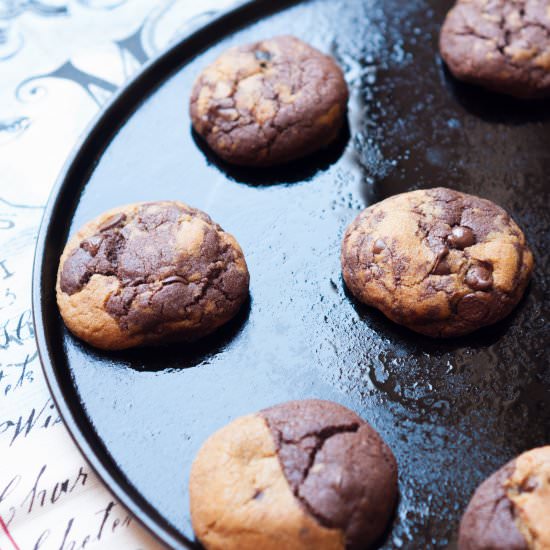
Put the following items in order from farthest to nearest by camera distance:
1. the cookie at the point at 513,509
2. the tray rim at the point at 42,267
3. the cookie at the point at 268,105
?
the cookie at the point at 268,105 → the tray rim at the point at 42,267 → the cookie at the point at 513,509

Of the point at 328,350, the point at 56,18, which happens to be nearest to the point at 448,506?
the point at 328,350

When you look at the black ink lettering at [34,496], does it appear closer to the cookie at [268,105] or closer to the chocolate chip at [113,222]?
the chocolate chip at [113,222]

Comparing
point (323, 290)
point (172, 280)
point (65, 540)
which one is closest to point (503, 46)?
point (323, 290)

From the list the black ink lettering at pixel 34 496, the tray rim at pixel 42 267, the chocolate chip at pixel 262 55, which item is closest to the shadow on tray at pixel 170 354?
the tray rim at pixel 42 267

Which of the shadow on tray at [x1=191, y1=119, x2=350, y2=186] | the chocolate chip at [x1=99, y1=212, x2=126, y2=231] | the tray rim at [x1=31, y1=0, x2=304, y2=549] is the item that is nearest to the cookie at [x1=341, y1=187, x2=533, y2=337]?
the shadow on tray at [x1=191, y1=119, x2=350, y2=186]

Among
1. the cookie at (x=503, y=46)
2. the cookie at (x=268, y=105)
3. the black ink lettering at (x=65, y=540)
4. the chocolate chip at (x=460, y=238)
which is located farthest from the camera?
the cookie at (x=503, y=46)

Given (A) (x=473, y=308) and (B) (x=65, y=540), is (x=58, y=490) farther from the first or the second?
(A) (x=473, y=308)
